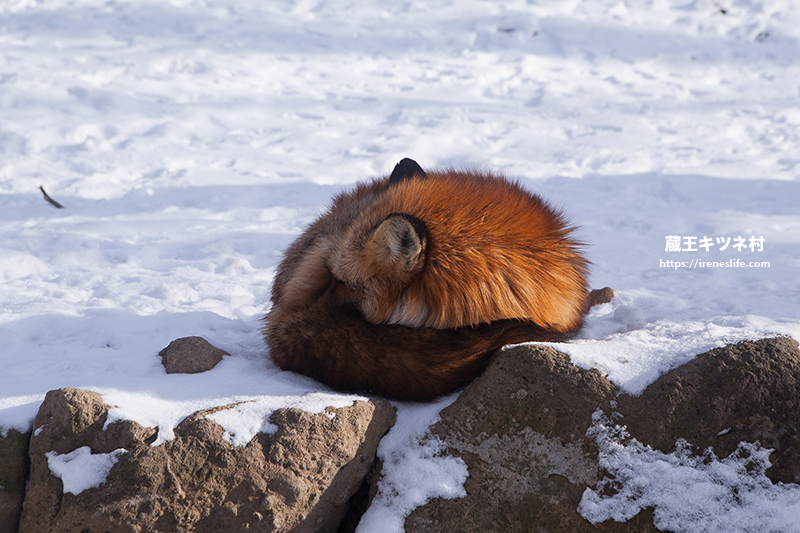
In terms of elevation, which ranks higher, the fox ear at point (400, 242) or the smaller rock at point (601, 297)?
the fox ear at point (400, 242)

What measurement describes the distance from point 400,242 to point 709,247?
391 cm

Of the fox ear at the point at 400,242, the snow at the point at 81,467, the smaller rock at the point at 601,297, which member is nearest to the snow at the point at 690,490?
the fox ear at the point at 400,242

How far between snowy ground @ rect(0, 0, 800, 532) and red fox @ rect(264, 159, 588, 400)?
180mm

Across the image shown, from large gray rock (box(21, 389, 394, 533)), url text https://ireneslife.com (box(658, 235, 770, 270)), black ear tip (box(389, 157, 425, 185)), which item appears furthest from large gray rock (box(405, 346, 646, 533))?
url text https://ireneslife.com (box(658, 235, 770, 270))

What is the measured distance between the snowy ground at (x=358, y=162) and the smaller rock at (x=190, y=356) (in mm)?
72

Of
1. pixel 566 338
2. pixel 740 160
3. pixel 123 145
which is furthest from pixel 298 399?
pixel 740 160

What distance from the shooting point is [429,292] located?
2.26 m

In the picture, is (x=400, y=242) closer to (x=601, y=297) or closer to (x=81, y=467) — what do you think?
(x=81, y=467)

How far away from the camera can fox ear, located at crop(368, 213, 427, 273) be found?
2.14 meters

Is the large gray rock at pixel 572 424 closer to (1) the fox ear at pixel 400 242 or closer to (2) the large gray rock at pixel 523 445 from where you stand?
(2) the large gray rock at pixel 523 445

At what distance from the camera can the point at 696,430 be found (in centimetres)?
211

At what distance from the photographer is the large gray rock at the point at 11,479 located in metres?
2.15

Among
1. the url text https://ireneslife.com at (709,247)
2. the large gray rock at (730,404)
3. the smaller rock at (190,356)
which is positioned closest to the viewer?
the large gray rock at (730,404)

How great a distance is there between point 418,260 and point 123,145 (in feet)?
19.9
